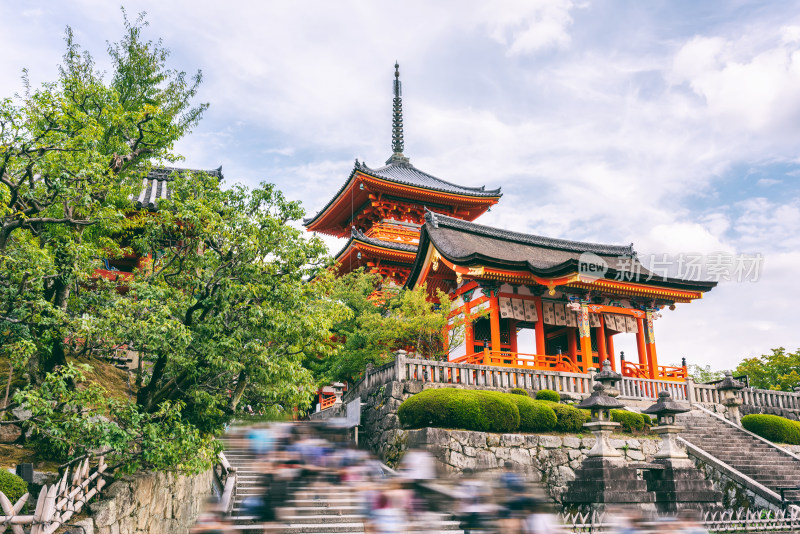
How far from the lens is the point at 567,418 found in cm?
1534

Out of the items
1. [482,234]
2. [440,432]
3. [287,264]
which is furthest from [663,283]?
[287,264]

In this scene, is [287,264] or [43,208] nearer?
[43,208]

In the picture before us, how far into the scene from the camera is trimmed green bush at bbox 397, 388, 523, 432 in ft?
45.9

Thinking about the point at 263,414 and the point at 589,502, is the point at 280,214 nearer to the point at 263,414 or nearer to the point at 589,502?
the point at 263,414

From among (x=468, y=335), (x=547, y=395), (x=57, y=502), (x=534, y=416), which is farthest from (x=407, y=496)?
(x=468, y=335)

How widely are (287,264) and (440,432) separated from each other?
589 cm

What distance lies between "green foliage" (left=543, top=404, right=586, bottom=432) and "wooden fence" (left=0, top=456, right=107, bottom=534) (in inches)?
422

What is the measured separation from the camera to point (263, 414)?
10305 millimetres

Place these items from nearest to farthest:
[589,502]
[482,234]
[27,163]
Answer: [27,163] → [589,502] → [482,234]

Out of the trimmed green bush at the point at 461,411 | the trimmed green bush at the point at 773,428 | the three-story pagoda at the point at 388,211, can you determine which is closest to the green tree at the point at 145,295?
the trimmed green bush at the point at 461,411

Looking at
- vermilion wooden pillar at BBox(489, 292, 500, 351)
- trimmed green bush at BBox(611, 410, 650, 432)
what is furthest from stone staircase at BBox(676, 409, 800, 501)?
vermilion wooden pillar at BBox(489, 292, 500, 351)

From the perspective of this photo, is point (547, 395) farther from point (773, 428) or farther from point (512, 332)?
point (512, 332)

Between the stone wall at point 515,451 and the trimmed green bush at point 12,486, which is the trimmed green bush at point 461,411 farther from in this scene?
the trimmed green bush at point 12,486

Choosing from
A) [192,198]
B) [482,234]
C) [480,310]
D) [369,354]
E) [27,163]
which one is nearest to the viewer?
[27,163]
